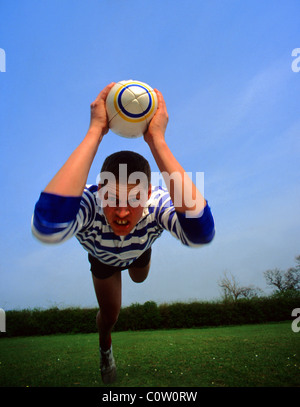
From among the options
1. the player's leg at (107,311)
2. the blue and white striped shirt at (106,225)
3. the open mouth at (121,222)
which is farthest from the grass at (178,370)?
the open mouth at (121,222)

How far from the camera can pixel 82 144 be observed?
202 cm

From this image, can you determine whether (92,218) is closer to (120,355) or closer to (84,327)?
(120,355)

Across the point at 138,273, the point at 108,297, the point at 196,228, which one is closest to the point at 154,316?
the point at 138,273

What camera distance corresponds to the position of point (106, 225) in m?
3.04

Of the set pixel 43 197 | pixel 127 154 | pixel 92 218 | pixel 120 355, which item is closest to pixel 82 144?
pixel 43 197

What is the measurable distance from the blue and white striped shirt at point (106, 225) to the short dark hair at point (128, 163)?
1.05 feet

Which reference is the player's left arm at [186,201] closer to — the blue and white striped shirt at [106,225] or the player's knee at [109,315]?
the blue and white striped shirt at [106,225]

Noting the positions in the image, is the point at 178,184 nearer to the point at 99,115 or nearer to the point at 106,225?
the point at 99,115

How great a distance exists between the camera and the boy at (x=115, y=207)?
1855 millimetres

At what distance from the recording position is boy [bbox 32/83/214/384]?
73.0 inches

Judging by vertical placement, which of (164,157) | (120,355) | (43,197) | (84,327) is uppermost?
(164,157)

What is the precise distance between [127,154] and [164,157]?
0.80m

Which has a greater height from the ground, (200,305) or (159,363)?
(159,363)

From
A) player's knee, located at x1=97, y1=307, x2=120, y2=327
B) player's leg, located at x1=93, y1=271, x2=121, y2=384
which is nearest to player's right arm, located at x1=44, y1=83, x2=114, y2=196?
player's leg, located at x1=93, y1=271, x2=121, y2=384
